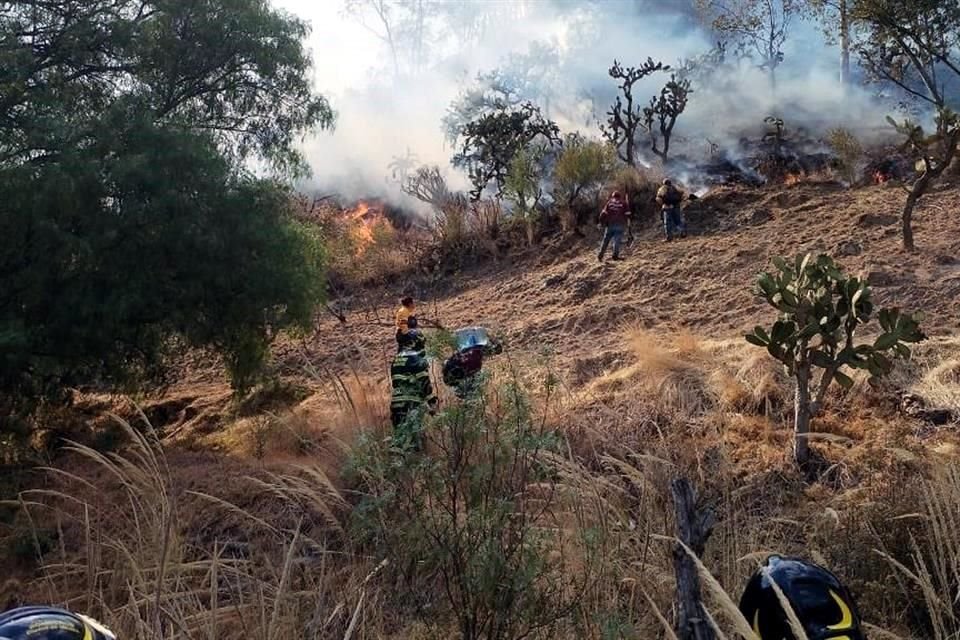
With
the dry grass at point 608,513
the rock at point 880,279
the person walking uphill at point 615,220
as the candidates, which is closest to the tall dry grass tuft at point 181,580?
the dry grass at point 608,513

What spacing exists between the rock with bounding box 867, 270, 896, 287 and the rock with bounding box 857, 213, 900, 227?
8.43 feet

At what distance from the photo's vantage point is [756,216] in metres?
14.0

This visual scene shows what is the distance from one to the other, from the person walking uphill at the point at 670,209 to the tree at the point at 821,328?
8602mm

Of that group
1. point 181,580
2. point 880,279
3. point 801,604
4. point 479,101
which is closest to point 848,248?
point 880,279

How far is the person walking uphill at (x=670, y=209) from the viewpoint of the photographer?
13.8m

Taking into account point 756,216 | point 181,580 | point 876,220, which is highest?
point 756,216

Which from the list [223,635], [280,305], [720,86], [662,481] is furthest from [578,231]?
[720,86]

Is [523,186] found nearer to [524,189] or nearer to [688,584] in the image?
[524,189]

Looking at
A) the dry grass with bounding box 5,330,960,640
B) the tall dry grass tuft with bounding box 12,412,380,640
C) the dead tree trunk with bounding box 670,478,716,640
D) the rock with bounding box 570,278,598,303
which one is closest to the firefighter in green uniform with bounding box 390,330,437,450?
the dry grass with bounding box 5,330,960,640

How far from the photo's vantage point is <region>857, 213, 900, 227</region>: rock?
36.8 ft

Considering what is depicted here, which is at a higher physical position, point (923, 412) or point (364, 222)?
point (364, 222)

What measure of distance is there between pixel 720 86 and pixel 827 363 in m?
26.9

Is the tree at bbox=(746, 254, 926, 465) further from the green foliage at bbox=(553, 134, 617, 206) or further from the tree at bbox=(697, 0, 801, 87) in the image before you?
the tree at bbox=(697, 0, 801, 87)

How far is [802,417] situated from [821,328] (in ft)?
2.08
